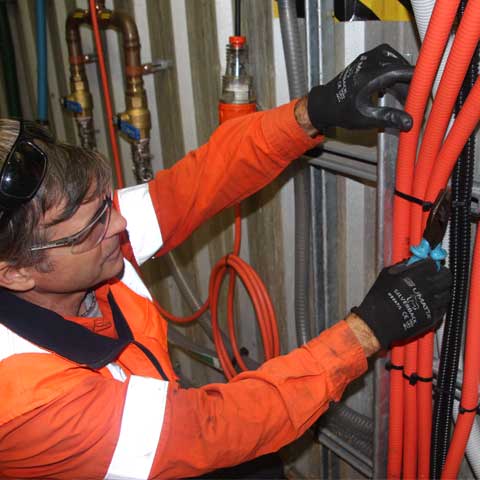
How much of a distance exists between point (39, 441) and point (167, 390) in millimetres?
206

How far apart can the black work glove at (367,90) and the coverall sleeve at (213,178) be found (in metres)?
0.10

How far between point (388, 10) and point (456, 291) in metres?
0.51

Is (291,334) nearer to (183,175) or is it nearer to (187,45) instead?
(183,175)

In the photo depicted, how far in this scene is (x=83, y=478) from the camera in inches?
35.9

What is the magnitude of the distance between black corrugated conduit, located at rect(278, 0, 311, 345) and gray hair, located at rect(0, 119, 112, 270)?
45 centimetres

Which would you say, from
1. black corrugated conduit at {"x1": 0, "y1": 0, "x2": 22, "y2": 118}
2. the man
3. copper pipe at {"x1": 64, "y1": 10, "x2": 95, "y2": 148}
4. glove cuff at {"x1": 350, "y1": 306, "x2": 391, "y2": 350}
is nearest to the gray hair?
the man

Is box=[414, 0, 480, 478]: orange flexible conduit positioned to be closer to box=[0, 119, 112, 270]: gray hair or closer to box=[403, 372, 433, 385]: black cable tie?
box=[403, 372, 433, 385]: black cable tie

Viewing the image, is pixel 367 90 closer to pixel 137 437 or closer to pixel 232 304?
pixel 137 437

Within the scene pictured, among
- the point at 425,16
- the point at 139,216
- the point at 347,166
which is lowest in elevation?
the point at 139,216

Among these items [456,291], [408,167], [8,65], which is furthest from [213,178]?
[8,65]

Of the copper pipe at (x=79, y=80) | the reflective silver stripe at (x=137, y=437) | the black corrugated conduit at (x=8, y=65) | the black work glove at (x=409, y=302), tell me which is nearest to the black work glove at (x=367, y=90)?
the black work glove at (x=409, y=302)

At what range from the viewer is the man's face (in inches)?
36.9

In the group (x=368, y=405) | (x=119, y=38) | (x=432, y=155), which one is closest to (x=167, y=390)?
(x=432, y=155)

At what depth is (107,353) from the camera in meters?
0.99
